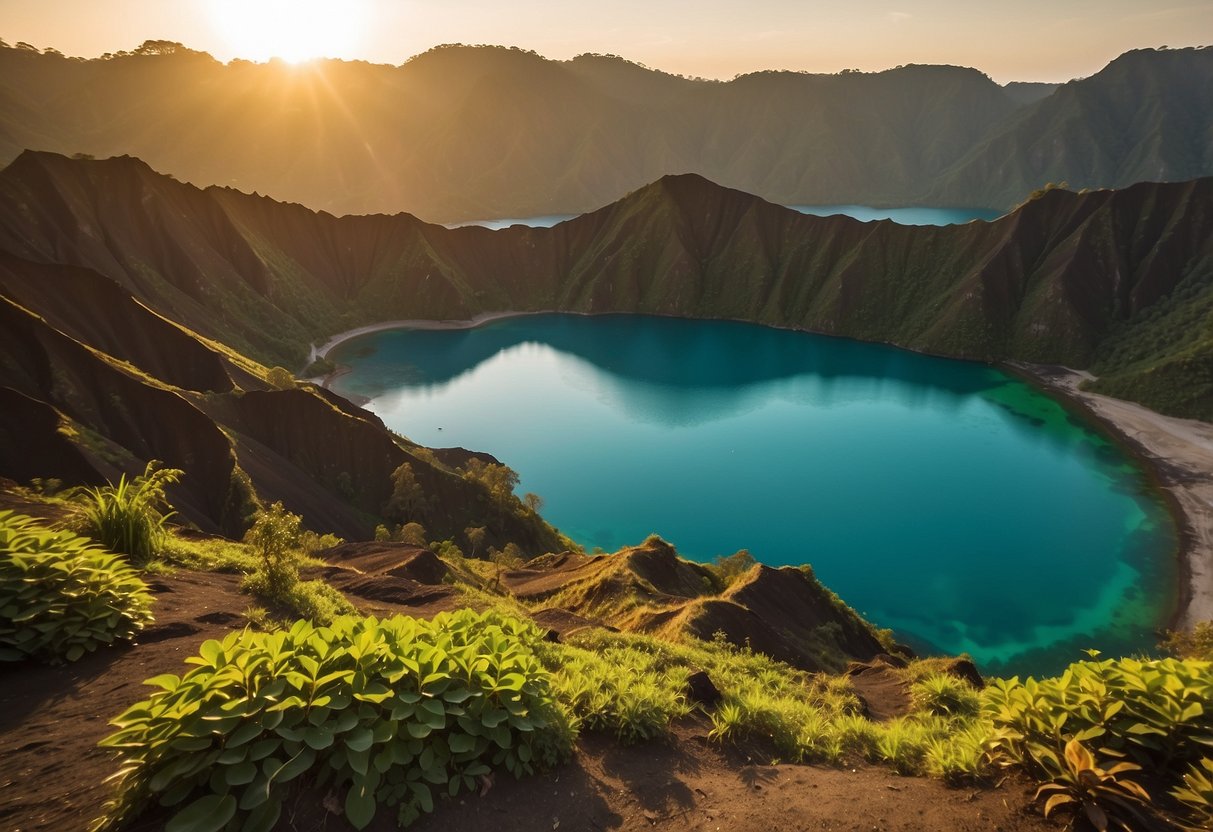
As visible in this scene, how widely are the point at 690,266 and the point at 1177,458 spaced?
339ft

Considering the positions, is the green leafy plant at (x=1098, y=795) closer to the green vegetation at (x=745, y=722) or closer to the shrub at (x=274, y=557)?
the green vegetation at (x=745, y=722)

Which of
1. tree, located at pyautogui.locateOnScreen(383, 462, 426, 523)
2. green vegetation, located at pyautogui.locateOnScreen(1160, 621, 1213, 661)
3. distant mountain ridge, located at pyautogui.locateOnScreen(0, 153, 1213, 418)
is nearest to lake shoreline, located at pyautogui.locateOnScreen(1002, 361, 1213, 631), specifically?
distant mountain ridge, located at pyautogui.locateOnScreen(0, 153, 1213, 418)

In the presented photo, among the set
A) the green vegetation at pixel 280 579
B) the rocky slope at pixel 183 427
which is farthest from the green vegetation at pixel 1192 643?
the rocky slope at pixel 183 427

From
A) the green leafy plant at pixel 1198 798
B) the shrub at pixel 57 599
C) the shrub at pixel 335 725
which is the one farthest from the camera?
the shrub at pixel 57 599

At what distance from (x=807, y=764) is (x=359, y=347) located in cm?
13316

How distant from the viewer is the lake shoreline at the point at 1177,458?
53219mm

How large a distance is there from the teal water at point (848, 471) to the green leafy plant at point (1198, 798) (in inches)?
1774

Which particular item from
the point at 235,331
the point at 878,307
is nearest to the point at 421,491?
the point at 235,331

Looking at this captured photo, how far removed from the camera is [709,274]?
157000 millimetres

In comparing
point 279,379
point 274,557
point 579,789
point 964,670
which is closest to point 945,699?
point 579,789

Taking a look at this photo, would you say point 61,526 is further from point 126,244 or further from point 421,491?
point 126,244

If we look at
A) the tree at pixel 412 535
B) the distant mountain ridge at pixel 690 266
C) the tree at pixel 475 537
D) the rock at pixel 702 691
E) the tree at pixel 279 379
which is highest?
the distant mountain ridge at pixel 690 266

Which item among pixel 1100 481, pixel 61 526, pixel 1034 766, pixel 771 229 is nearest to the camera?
pixel 1034 766

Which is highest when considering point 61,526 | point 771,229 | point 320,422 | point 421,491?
point 771,229
